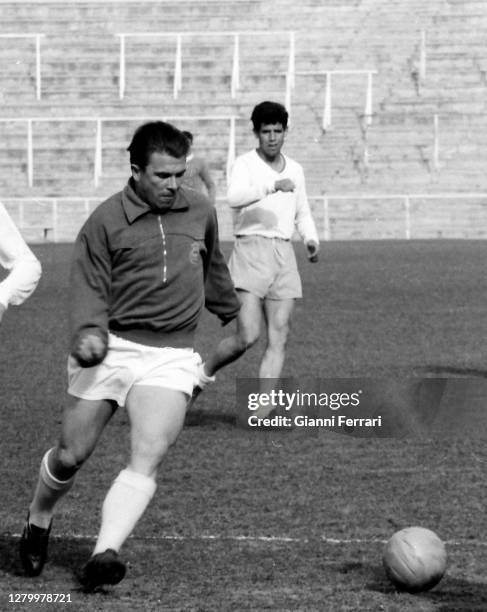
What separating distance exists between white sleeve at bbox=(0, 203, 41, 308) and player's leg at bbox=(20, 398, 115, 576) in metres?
0.44

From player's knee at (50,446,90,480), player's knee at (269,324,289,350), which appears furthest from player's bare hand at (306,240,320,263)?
player's knee at (50,446,90,480)

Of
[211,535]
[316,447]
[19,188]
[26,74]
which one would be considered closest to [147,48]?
[26,74]

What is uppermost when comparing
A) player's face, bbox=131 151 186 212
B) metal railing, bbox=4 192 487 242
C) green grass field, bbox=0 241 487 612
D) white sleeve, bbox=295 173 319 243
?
→ player's face, bbox=131 151 186 212

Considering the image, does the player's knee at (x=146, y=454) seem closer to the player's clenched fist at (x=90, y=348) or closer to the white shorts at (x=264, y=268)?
the player's clenched fist at (x=90, y=348)

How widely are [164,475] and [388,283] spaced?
44.0 ft

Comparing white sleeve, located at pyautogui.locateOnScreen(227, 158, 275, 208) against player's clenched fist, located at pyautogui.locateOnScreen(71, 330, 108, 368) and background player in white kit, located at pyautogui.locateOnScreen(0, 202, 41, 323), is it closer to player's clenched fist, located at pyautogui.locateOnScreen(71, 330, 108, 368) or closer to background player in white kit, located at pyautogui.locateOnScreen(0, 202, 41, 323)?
background player in white kit, located at pyautogui.locateOnScreen(0, 202, 41, 323)

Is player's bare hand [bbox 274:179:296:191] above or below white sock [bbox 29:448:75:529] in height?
A: above

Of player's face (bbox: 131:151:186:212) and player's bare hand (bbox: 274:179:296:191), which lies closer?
player's face (bbox: 131:151:186:212)

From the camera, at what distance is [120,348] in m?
6.44

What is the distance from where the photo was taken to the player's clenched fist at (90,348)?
623 cm

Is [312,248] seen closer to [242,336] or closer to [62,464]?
[242,336]

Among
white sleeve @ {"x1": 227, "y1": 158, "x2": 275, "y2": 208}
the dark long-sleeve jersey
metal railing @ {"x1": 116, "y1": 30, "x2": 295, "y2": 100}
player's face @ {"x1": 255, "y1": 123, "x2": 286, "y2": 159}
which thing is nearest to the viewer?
the dark long-sleeve jersey

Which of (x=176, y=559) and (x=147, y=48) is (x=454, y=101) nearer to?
(x=147, y=48)

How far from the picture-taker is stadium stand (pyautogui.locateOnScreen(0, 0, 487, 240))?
32.8m
